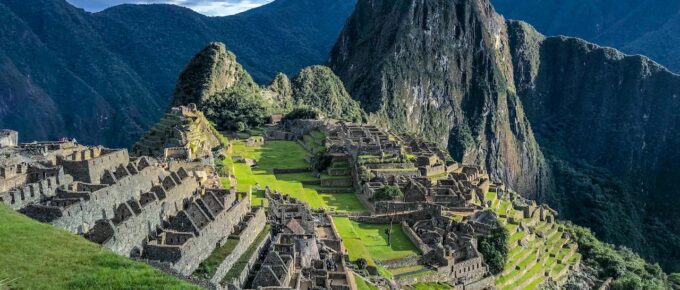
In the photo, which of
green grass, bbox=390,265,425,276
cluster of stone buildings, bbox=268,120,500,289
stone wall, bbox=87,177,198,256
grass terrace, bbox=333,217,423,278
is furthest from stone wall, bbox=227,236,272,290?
cluster of stone buildings, bbox=268,120,500,289

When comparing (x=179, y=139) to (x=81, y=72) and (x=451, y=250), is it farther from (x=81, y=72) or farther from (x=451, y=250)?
(x=81, y=72)

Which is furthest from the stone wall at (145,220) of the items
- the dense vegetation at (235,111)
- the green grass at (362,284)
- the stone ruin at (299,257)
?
the dense vegetation at (235,111)

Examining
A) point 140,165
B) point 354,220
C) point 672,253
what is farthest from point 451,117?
point 140,165

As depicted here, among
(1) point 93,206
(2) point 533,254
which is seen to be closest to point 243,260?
(1) point 93,206

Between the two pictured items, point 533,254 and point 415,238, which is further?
point 533,254

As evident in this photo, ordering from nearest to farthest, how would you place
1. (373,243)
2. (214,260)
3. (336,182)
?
(214,260), (373,243), (336,182)
